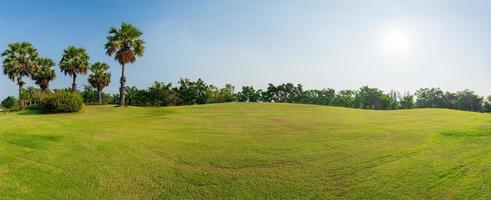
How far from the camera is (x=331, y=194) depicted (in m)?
12.6

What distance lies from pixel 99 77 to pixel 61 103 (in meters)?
40.5

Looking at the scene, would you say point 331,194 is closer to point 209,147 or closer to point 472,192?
point 472,192

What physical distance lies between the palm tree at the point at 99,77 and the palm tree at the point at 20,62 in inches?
622

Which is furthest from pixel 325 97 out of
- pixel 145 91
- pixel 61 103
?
pixel 61 103

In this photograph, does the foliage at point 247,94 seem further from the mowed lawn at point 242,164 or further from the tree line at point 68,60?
the mowed lawn at point 242,164

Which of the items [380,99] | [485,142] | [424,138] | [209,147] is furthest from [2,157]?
[380,99]

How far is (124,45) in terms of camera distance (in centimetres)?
4972

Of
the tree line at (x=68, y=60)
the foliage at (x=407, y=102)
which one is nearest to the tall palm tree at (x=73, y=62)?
the tree line at (x=68, y=60)

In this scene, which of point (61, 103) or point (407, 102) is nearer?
point (61, 103)

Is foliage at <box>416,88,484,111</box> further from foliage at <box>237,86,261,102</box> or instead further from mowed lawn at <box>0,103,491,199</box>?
mowed lawn at <box>0,103,491,199</box>

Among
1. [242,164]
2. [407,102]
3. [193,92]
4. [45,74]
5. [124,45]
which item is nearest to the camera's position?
[242,164]

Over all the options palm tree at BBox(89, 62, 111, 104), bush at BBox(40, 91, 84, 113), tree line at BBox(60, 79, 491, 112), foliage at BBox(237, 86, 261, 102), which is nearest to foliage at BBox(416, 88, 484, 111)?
tree line at BBox(60, 79, 491, 112)

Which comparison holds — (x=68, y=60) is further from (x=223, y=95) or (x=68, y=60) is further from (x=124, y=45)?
(x=223, y=95)

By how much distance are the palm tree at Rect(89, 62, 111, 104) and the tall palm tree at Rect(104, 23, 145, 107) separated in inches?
996
